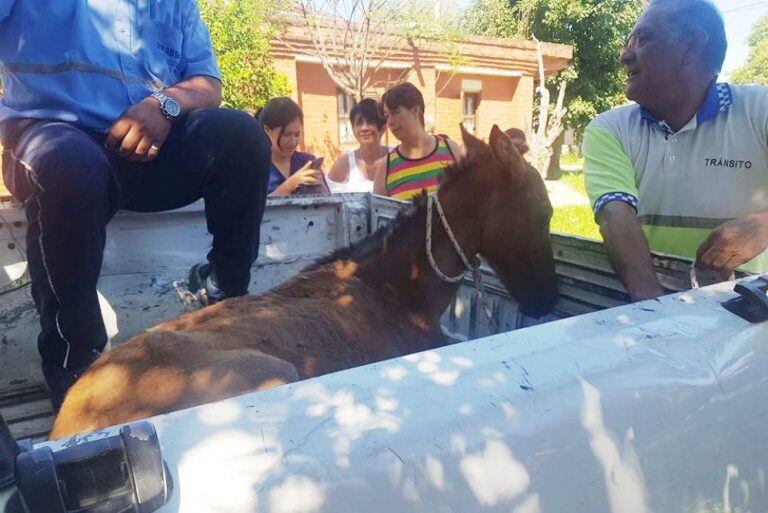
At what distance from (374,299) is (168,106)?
1.35 m

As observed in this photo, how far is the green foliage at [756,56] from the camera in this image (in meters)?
42.5

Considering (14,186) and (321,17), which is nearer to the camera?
(14,186)

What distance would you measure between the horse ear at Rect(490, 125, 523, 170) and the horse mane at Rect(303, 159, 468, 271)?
0.66 feet

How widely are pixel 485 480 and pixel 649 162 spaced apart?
2360 millimetres

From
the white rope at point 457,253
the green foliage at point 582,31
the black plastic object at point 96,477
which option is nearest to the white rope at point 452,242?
the white rope at point 457,253

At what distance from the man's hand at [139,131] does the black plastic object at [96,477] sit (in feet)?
5.59

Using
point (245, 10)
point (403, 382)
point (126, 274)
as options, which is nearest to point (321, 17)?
point (245, 10)

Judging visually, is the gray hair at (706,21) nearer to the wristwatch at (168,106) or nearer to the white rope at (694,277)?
the white rope at (694,277)

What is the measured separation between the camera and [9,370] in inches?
106

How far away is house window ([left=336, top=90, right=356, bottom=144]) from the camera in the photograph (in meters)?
Answer: 15.7

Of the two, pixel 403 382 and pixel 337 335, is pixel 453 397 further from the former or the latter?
pixel 337 335

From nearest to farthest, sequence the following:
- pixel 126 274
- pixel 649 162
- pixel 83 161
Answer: pixel 83 161 < pixel 649 162 < pixel 126 274

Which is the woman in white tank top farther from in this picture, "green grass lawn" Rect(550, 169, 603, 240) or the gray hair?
"green grass lawn" Rect(550, 169, 603, 240)

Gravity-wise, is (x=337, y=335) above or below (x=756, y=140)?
below
